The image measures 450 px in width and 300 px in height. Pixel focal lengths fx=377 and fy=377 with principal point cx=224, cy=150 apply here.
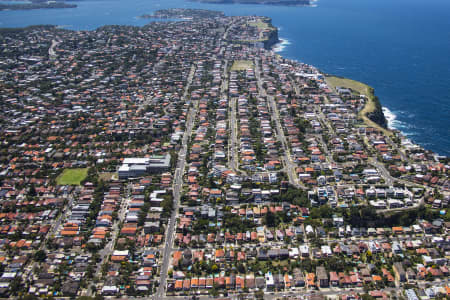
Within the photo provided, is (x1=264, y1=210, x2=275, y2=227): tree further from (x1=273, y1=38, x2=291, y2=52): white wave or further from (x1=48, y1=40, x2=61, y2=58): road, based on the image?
(x1=273, y1=38, x2=291, y2=52): white wave

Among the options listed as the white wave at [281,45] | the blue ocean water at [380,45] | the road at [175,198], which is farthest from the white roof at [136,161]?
the white wave at [281,45]

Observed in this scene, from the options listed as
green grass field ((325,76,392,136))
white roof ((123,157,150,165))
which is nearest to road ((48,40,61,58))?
white roof ((123,157,150,165))

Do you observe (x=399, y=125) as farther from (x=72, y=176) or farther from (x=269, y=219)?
(x=72, y=176)

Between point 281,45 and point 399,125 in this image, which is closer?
point 399,125

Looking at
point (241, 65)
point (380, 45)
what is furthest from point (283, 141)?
point (380, 45)

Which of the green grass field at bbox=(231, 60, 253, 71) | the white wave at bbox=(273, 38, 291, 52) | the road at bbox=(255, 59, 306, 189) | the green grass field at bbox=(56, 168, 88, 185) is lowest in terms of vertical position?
the green grass field at bbox=(56, 168, 88, 185)

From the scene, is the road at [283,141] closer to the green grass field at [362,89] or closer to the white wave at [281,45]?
the green grass field at [362,89]
